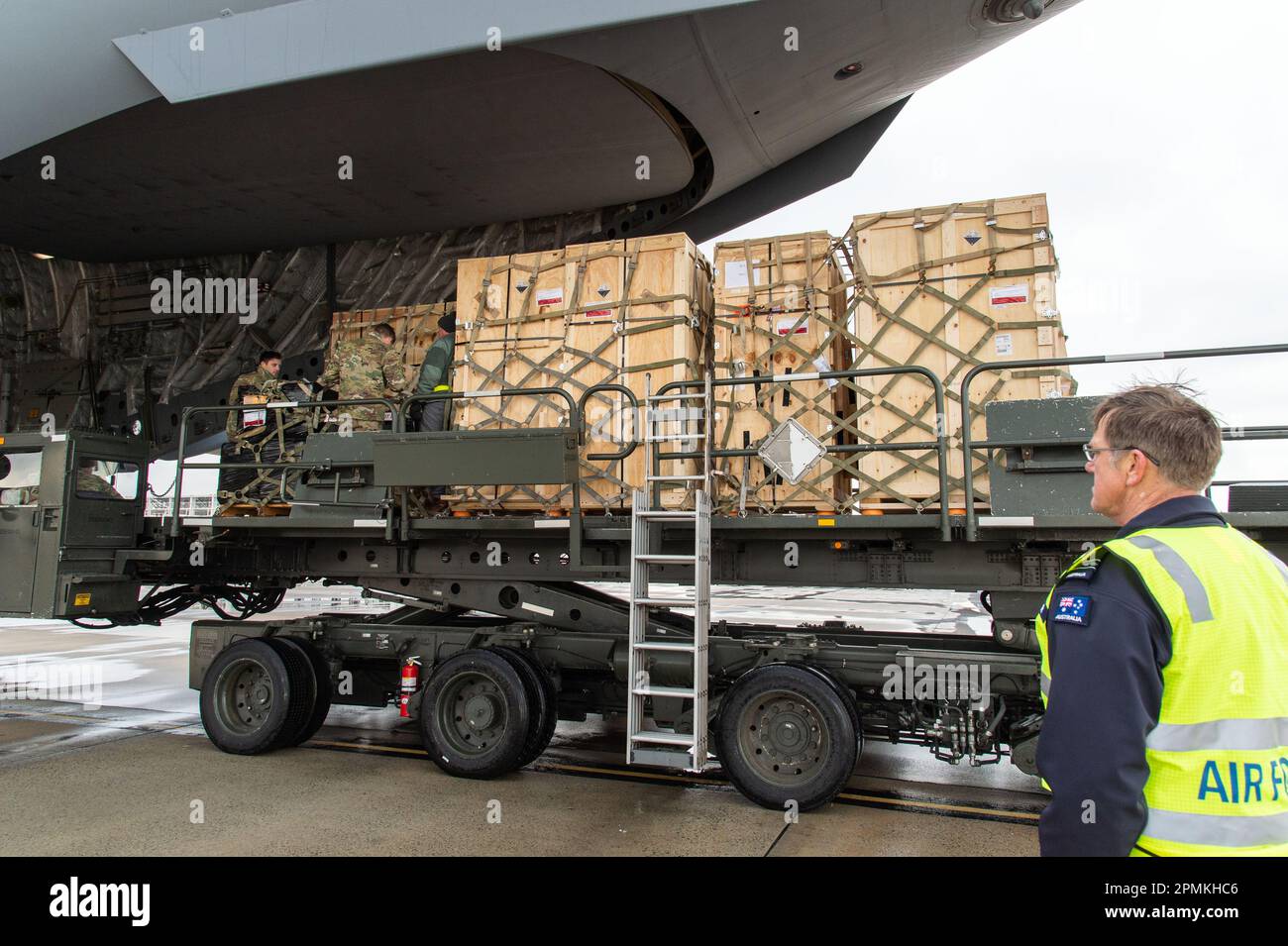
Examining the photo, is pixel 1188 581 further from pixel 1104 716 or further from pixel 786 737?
pixel 786 737

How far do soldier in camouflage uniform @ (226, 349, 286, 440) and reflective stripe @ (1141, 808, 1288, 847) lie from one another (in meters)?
7.92

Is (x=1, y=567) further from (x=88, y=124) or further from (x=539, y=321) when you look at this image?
(x=539, y=321)

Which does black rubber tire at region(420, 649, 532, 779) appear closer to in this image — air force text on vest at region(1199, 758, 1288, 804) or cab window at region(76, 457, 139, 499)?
cab window at region(76, 457, 139, 499)

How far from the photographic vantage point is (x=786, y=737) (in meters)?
5.79

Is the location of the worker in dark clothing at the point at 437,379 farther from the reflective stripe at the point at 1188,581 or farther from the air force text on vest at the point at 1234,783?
the air force text on vest at the point at 1234,783

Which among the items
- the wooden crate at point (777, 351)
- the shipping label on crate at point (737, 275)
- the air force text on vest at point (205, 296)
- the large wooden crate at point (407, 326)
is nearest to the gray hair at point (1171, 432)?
the wooden crate at point (777, 351)

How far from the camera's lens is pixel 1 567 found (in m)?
7.57

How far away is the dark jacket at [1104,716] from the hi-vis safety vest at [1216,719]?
5 centimetres
